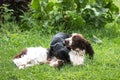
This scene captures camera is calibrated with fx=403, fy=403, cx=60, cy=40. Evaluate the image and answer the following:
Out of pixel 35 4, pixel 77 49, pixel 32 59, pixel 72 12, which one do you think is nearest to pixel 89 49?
pixel 77 49

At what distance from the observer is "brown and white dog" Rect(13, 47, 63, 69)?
6.06 meters

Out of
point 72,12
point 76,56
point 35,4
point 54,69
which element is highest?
point 35,4

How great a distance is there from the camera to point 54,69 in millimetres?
5938

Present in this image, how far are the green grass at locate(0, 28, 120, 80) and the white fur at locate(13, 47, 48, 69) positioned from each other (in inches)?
3.5

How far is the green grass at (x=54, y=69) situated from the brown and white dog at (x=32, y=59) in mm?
83

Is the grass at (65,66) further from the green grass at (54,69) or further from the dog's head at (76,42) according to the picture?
the dog's head at (76,42)

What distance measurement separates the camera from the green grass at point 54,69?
18.9ft

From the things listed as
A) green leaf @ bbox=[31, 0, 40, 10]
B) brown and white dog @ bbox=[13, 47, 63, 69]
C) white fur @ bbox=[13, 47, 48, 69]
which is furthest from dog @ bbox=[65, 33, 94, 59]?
green leaf @ bbox=[31, 0, 40, 10]

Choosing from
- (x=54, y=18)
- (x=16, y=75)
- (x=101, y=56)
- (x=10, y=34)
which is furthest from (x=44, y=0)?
(x=16, y=75)

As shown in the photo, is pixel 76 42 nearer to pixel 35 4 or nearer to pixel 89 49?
pixel 89 49

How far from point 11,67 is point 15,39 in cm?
148

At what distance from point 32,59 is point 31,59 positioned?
0.02 meters

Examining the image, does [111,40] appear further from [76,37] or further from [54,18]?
[76,37]

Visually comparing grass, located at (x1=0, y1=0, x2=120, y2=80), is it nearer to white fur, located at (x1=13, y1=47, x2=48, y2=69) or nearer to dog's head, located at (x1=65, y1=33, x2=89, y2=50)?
white fur, located at (x1=13, y1=47, x2=48, y2=69)
